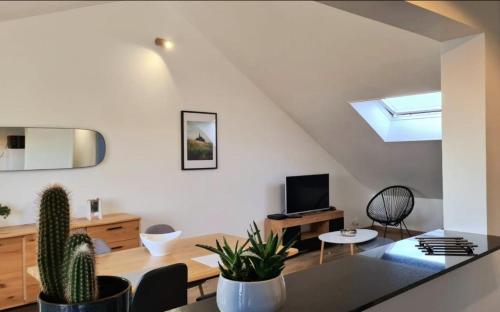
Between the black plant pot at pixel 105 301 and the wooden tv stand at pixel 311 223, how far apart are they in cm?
425

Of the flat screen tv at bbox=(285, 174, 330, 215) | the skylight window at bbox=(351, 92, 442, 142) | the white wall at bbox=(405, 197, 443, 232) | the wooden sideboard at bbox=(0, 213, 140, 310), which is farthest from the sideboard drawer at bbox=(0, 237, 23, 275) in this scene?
the white wall at bbox=(405, 197, 443, 232)

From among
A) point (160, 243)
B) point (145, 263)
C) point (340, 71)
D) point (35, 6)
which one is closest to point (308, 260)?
point (340, 71)

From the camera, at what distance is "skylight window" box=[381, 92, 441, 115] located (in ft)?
15.9

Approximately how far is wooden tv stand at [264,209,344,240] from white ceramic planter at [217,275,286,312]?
13.4 ft

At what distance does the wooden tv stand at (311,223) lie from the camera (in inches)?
208

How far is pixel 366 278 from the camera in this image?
145cm

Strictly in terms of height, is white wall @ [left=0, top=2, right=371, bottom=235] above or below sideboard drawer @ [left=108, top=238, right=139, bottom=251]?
above

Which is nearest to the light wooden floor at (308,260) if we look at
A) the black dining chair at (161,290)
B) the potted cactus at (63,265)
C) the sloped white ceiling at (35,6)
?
the black dining chair at (161,290)

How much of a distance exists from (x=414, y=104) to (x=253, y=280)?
4.62 meters

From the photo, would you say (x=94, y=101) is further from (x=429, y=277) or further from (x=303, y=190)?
(x=429, y=277)

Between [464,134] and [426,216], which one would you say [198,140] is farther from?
[426,216]

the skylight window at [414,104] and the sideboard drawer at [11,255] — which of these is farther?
the skylight window at [414,104]

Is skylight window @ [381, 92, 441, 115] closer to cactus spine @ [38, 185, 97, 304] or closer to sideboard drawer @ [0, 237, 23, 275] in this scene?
sideboard drawer @ [0, 237, 23, 275]

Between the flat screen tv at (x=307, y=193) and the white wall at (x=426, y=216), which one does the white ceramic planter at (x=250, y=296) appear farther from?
the white wall at (x=426, y=216)
